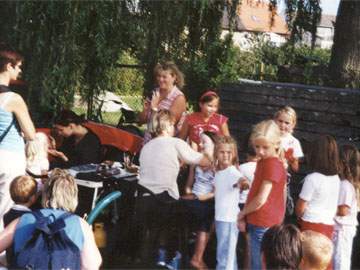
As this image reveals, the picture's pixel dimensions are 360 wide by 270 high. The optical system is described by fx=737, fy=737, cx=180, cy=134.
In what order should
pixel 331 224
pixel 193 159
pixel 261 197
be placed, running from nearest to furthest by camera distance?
pixel 261 197, pixel 331 224, pixel 193 159

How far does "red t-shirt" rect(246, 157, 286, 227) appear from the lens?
4.39 metres

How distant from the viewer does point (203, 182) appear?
17.7 feet

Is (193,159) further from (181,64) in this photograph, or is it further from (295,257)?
(181,64)

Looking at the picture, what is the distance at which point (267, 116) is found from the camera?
787 centimetres

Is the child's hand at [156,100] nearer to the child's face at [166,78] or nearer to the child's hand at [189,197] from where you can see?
the child's face at [166,78]

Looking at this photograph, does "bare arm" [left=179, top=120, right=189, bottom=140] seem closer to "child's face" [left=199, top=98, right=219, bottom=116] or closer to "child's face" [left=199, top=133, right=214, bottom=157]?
"child's face" [left=199, top=98, right=219, bottom=116]

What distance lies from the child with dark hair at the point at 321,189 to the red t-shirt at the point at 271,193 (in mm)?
194

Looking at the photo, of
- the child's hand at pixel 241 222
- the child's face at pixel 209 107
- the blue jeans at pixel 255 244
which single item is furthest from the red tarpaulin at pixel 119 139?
the blue jeans at pixel 255 244

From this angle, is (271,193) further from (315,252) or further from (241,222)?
(315,252)

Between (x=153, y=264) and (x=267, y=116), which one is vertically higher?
(x=267, y=116)

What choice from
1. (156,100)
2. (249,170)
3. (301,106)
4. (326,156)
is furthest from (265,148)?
(301,106)

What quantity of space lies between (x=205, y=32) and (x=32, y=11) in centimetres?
218

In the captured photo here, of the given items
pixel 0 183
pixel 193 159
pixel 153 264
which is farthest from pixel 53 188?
pixel 153 264

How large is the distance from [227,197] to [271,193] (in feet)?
1.74
